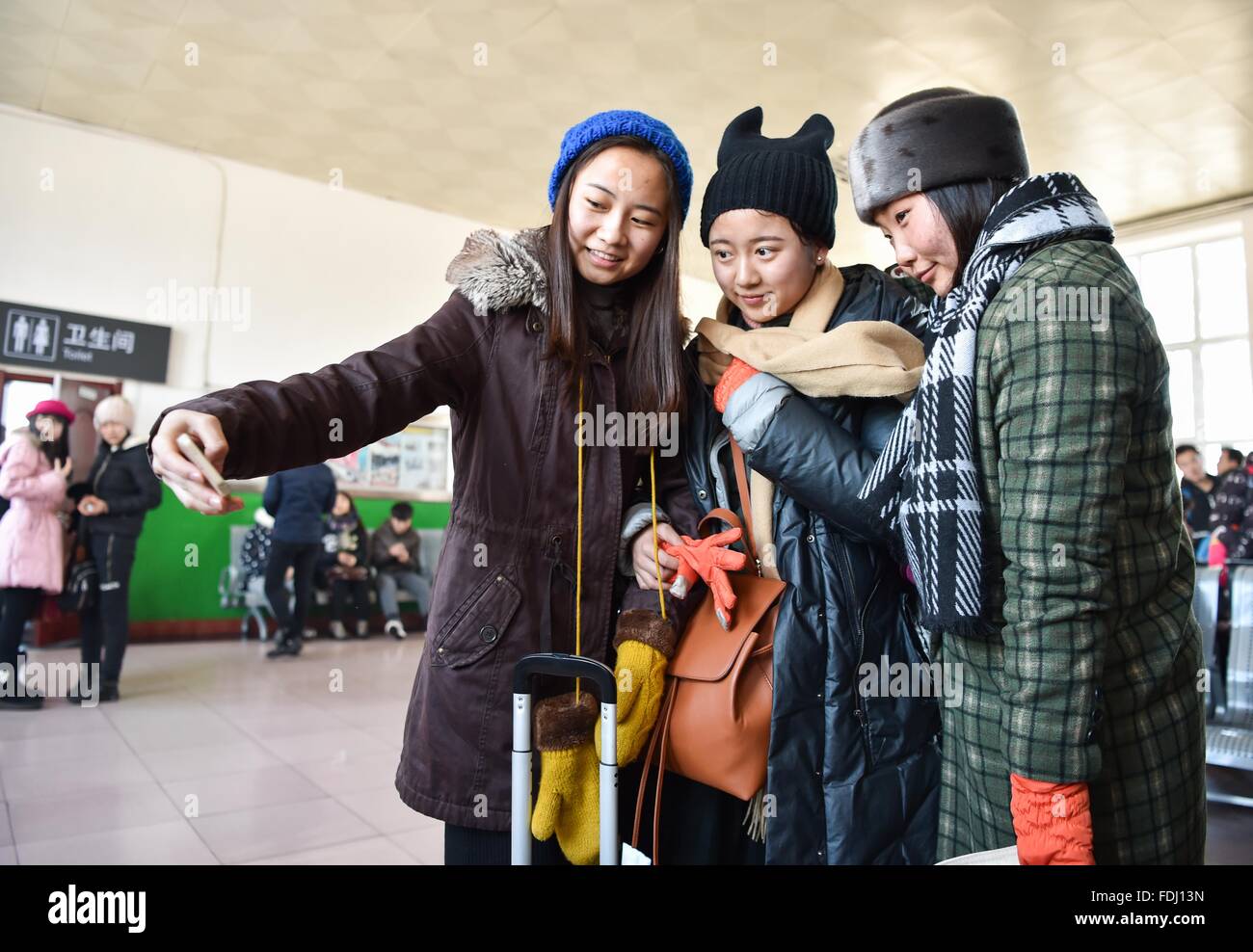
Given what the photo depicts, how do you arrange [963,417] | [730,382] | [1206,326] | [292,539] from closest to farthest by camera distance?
1. [963,417]
2. [730,382]
3. [292,539]
4. [1206,326]

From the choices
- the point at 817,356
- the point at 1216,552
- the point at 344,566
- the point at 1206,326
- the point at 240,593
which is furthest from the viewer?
the point at 1206,326

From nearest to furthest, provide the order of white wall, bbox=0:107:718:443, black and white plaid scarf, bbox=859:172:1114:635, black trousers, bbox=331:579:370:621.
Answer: black and white plaid scarf, bbox=859:172:1114:635, white wall, bbox=0:107:718:443, black trousers, bbox=331:579:370:621

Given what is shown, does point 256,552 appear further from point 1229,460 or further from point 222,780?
point 1229,460

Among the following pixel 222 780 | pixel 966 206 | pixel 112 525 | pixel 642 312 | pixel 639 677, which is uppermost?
pixel 966 206

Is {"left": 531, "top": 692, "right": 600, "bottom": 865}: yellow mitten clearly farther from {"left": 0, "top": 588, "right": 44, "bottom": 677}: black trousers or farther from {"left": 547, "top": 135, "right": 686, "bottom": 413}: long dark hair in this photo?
{"left": 0, "top": 588, "right": 44, "bottom": 677}: black trousers

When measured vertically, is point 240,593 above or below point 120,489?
below

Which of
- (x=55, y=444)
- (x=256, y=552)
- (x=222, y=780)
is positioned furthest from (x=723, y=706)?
(x=256, y=552)

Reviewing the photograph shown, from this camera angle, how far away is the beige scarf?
1.21 m

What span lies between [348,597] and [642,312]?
6.65 m

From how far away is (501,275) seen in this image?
3.97 ft

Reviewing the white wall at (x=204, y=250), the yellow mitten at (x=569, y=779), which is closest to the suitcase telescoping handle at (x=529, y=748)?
the yellow mitten at (x=569, y=779)

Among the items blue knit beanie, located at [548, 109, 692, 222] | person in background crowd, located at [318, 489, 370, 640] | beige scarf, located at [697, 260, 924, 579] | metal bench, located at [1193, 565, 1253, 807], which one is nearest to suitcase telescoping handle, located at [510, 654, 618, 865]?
beige scarf, located at [697, 260, 924, 579]

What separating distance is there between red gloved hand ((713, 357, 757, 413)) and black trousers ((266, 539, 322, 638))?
218 inches

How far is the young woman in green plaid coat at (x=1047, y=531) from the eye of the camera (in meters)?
0.89
